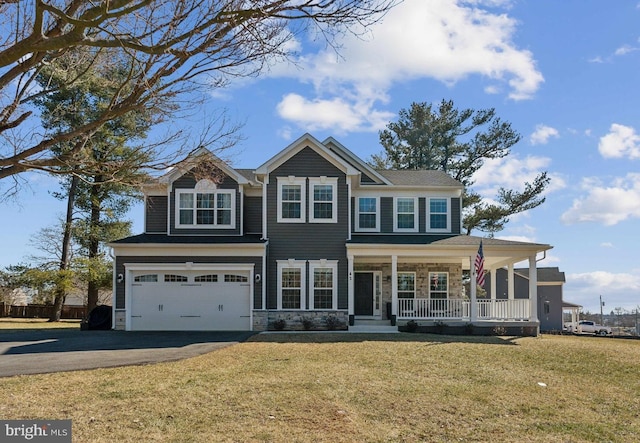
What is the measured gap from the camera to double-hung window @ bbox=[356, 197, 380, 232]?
74.5ft

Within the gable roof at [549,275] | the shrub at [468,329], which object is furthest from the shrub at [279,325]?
A: the gable roof at [549,275]

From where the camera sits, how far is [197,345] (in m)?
15.0

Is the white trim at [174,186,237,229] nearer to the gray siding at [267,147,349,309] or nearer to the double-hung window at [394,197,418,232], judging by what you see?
the gray siding at [267,147,349,309]

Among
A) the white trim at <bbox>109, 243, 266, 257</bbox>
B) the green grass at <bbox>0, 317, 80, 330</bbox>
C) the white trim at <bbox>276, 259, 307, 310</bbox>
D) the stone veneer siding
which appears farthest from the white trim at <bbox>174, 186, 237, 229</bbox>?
the green grass at <bbox>0, 317, 80, 330</bbox>

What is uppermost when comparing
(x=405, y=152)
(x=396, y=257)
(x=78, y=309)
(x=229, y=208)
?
(x=405, y=152)

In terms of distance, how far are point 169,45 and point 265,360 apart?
768 centimetres

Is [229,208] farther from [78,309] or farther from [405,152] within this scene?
[78,309]

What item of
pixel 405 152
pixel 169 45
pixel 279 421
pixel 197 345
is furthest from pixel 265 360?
pixel 405 152

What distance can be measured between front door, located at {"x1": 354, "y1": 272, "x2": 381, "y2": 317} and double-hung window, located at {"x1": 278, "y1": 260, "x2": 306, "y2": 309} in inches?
122

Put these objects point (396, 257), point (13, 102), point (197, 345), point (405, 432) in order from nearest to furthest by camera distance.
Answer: point (405, 432), point (13, 102), point (197, 345), point (396, 257)

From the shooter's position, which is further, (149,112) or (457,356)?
(457,356)

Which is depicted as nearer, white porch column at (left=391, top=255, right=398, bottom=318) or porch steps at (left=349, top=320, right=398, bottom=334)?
porch steps at (left=349, top=320, right=398, bottom=334)

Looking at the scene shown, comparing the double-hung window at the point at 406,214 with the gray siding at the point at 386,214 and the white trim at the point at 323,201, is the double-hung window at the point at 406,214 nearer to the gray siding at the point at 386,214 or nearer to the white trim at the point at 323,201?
the gray siding at the point at 386,214

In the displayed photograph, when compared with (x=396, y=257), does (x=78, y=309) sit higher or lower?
lower
